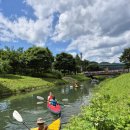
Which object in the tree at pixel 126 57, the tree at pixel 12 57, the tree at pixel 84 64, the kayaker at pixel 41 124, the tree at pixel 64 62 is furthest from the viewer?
the tree at pixel 84 64

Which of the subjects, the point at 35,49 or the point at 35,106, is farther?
the point at 35,49

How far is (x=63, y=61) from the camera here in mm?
97938

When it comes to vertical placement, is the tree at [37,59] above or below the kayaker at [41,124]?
above

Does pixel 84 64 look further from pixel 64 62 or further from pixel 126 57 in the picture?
pixel 64 62

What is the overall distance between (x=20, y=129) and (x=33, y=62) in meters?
58.4

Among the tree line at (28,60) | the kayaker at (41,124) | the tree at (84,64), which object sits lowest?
the kayaker at (41,124)

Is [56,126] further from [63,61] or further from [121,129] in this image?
[63,61]

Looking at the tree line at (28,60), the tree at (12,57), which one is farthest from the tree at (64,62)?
the tree at (12,57)

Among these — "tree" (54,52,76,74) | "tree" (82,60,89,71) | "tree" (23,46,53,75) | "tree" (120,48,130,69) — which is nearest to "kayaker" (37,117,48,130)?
"tree" (23,46,53,75)

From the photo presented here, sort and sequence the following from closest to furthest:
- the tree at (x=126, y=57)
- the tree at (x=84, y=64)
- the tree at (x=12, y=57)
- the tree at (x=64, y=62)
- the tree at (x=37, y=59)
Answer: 1. the tree at (x=12, y=57)
2. the tree at (x=37, y=59)
3. the tree at (x=64, y=62)
4. the tree at (x=126, y=57)
5. the tree at (x=84, y=64)

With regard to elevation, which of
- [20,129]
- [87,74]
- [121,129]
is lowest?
[20,129]

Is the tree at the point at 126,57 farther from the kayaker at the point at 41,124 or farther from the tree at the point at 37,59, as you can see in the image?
the kayaker at the point at 41,124

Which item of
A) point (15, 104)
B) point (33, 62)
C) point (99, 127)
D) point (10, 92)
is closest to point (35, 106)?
point (15, 104)

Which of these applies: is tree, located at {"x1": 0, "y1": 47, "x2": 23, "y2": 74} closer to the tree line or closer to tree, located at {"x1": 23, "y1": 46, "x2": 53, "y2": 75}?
the tree line
